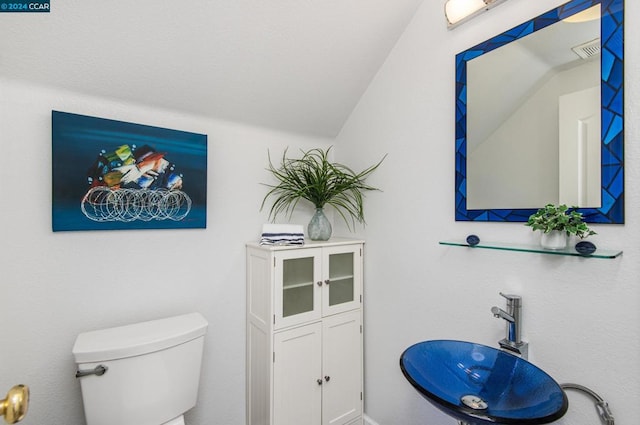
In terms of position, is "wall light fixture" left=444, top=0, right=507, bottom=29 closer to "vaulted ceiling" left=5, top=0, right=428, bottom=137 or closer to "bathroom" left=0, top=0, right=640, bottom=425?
"bathroom" left=0, top=0, right=640, bottom=425

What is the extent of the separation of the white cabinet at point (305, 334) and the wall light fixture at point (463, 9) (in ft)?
3.95

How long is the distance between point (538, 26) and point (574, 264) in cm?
88

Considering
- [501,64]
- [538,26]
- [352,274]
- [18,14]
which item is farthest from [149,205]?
[538,26]

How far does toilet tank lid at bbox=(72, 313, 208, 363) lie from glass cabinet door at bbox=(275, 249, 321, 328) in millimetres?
376

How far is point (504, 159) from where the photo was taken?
1.16 meters

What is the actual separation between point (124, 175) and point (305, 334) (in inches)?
46.8

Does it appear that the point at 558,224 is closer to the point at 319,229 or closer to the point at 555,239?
the point at 555,239

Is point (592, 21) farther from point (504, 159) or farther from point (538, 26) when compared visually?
point (504, 159)

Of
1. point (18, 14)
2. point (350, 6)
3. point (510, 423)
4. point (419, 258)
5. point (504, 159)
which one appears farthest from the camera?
point (419, 258)

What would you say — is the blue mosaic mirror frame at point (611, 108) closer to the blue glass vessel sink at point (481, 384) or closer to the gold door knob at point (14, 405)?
the blue glass vessel sink at point (481, 384)

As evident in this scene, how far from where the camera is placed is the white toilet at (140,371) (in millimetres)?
1079

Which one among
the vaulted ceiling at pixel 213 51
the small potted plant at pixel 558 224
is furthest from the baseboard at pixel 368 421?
the vaulted ceiling at pixel 213 51

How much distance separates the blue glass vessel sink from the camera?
2.52 feet

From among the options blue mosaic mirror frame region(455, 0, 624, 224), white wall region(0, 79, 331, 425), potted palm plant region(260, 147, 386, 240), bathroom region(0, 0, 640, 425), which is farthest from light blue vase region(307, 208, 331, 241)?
blue mosaic mirror frame region(455, 0, 624, 224)
